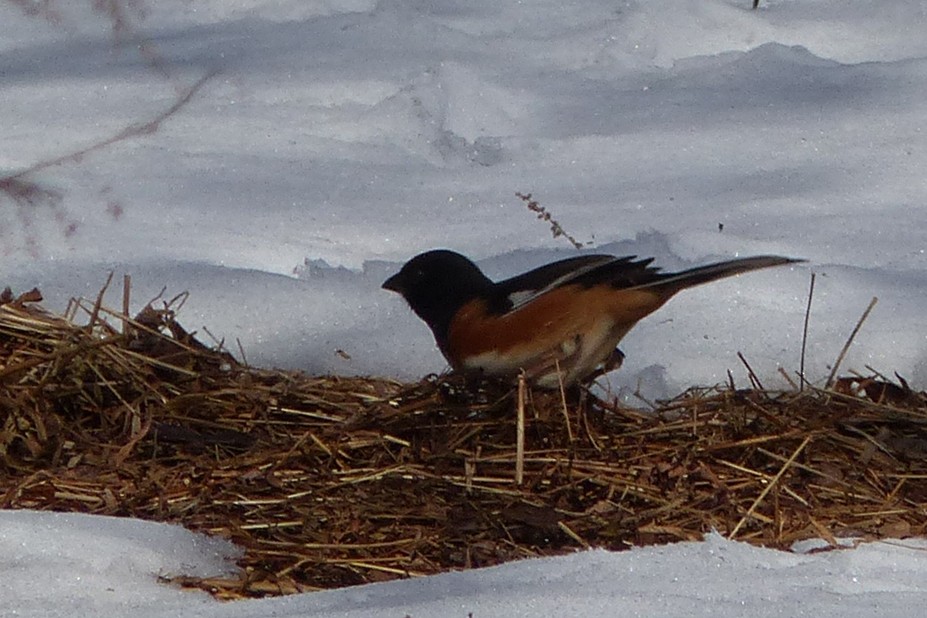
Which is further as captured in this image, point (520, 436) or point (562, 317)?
point (562, 317)

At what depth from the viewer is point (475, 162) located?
5.10 m

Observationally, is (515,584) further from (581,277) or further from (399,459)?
(581,277)

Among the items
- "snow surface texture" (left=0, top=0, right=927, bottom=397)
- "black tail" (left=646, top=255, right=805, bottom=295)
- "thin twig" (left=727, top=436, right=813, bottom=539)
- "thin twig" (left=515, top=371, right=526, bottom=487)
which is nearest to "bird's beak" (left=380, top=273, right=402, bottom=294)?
"snow surface texture" (left=0, top=0, right=927, bottom=397)

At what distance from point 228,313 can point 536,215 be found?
118 centimetres

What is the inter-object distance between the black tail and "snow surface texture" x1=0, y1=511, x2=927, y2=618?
2.43ft

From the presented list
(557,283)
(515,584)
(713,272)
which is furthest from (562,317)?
(515,584)

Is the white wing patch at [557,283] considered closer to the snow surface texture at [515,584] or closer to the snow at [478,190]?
the snow at [478,190]

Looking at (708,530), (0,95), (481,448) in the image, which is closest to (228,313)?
(481,448)

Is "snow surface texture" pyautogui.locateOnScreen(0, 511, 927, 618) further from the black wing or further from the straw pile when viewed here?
the black wing

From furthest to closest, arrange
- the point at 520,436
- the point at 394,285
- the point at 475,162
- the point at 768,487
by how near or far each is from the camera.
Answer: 1. the point at 475,162
2. the point at 394,285
3. the point at 520,436
4. the point at 768,487

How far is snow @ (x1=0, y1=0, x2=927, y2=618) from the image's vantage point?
7.91 ft

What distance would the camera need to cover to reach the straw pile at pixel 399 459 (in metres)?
2.73

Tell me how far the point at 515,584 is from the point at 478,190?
2.68 metres

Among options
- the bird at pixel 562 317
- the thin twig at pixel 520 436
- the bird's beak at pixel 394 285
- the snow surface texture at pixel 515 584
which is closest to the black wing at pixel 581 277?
the bird at pixel 562 317
